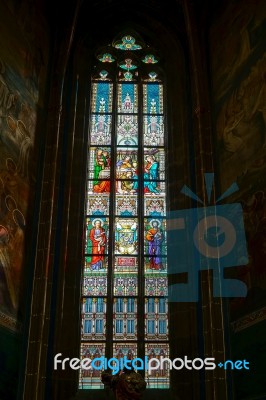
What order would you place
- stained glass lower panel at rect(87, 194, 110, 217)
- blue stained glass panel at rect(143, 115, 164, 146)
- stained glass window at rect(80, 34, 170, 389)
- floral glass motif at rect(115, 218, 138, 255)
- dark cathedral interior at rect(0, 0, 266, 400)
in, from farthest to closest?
1. blue stained glass panel at rect(143, 115, 164, 146)
2. stained glass lower panel at rect(87, 194, 110, 217)
3. floral glass motif at rect(115, 218, 138, 255)
4. stained glass window at rect(80, 34, 170, 389)
5. dark cathedral interior at rect(0, 0, 266, 400)

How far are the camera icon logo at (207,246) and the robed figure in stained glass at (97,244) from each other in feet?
4.63

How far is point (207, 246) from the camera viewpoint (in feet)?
43.6

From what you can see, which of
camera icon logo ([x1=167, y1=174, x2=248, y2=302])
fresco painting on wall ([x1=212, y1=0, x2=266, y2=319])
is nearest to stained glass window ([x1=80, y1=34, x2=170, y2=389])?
camera icon logo ([x1=167, y1=174, x2=248, y2=302])

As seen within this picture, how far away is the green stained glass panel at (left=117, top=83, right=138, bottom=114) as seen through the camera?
15.9 meters

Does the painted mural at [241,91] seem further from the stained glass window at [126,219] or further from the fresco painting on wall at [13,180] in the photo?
the fresco painting on wall at [13,180]

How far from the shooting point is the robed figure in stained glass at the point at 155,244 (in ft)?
45.2

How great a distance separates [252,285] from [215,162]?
3231 mm

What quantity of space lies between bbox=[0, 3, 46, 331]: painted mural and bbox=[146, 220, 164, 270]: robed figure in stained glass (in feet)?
8.53

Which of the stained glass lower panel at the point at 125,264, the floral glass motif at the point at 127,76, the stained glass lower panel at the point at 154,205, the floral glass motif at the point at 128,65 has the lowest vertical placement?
the stained glass lower panel at the point at 125,264

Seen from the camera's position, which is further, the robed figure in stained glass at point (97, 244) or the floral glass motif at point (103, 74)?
the floral glass motif at point (103, 74)

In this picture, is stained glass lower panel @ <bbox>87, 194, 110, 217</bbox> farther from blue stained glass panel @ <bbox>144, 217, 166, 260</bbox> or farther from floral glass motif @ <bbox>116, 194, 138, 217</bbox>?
blue stained glass panel @ <bbox>144, 217, 166, 260</bbox>

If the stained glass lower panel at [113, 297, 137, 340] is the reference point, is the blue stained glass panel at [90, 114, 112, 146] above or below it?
above

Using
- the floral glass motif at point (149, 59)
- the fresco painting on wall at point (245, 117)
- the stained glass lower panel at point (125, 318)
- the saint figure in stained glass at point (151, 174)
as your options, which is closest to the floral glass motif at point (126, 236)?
the saint figure in stained glass at point (151, 174)

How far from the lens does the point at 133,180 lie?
14883 millimetres
